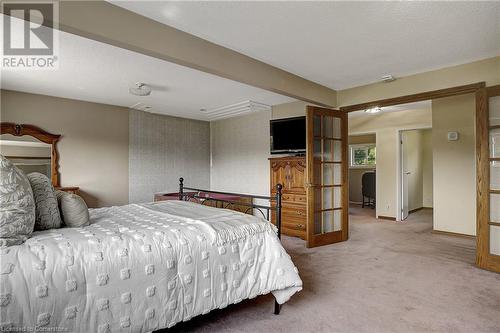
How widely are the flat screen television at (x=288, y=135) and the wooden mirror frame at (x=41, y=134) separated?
135 inches

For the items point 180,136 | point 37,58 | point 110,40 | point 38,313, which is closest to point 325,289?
point 38,313

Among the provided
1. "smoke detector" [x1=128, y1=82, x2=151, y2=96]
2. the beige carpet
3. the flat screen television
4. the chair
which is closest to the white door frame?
the chair

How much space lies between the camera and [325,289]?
8.02 feet

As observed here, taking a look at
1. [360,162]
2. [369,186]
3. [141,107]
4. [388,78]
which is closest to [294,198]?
[388,78]

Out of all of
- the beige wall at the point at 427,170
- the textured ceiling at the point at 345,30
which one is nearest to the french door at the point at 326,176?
the textured ceiling at the point at 345,30

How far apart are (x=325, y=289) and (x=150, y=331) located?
5.16 ft

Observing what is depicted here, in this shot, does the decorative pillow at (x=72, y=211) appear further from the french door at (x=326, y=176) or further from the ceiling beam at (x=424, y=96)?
the ceiling beam at (x=424, y=96)

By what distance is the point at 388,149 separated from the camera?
19.1ft

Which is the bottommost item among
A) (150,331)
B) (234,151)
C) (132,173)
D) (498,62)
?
(150,331)

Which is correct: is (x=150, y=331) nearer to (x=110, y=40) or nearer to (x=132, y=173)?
(x=110, y=40)

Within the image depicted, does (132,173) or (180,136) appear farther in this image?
(180,136)

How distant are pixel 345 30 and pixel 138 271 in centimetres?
244

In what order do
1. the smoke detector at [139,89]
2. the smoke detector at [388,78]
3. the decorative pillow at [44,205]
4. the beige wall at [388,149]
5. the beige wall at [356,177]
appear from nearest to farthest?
1. the decorative pillow at [44,205]
2. the smoke detector at [388,78]
3. the smoke detector at [139,89]
4. the beige wall at [388,149]
5. the beige wall at [356,177]

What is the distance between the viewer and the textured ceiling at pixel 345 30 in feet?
6.72
